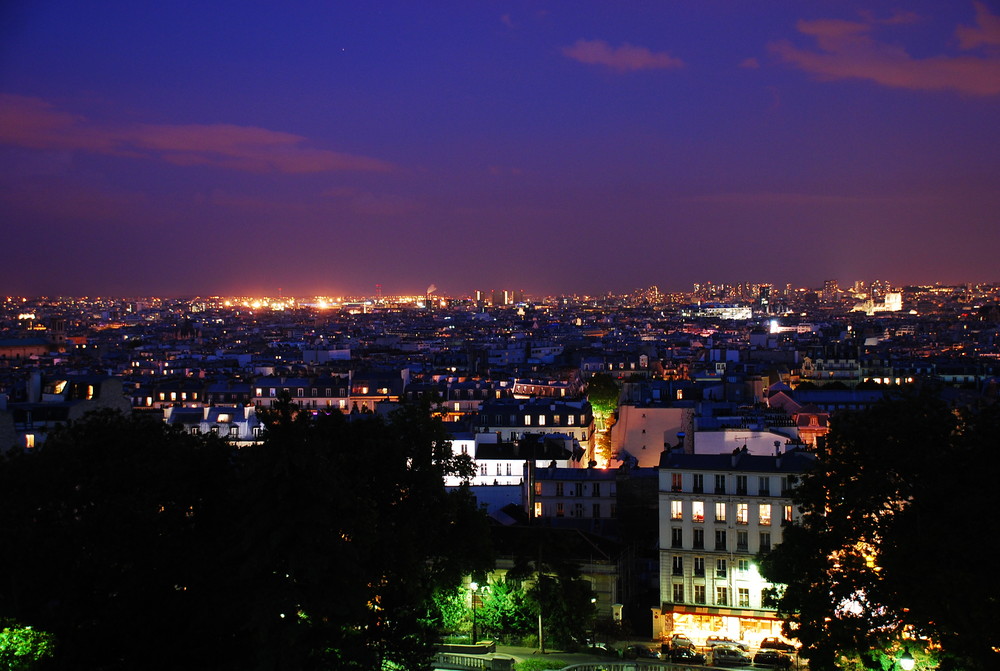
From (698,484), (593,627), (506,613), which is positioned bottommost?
(593,627)

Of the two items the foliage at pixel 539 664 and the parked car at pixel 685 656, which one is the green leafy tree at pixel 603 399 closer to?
the parked car at pixel 685 656

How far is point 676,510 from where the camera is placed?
2484 cm

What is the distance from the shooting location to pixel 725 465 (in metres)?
24.7

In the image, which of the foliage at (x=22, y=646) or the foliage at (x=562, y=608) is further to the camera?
the foliage at (x=562, y=608)

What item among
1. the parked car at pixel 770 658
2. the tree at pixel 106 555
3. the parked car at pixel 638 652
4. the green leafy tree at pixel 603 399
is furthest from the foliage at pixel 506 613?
the green leafy tree at pixel 603 399

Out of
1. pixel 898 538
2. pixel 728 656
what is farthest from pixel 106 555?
pixel 728 656

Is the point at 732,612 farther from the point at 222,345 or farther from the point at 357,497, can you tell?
the point at 222,345

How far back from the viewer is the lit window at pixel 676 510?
24766mm

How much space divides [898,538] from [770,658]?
18.1 ft

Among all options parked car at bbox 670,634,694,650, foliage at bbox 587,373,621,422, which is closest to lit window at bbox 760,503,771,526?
parked car at bbox 670,634,694,650

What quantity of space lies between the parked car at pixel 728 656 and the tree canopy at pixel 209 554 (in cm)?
593

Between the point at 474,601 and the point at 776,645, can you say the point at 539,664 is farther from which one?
the point at 776,645

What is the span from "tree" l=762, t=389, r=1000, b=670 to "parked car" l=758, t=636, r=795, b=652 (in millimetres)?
4139

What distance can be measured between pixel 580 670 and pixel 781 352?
8300 cm
